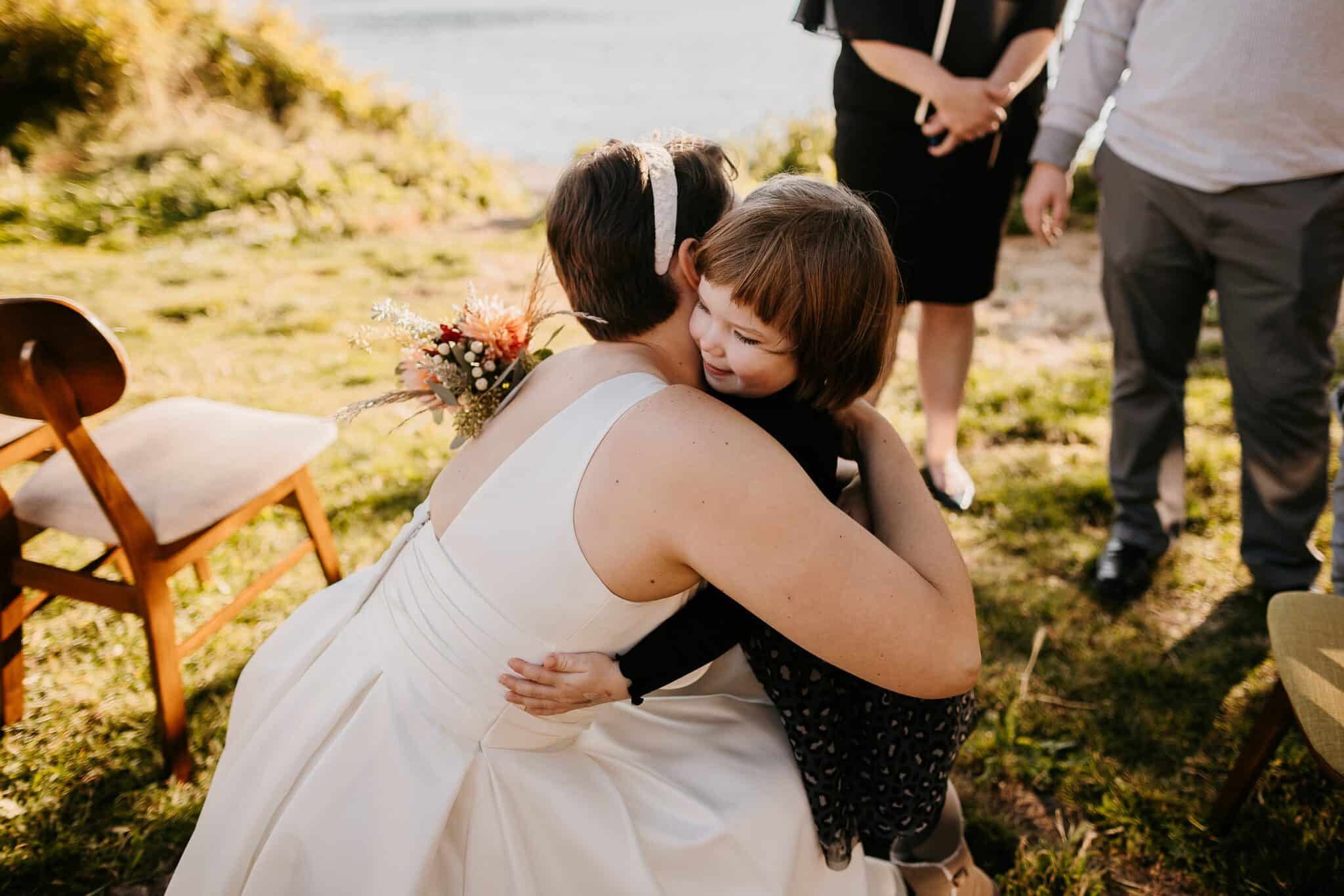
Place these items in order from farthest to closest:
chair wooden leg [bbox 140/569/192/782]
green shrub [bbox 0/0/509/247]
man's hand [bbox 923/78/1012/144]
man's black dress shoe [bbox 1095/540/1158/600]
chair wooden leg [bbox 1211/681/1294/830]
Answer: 1. green shrub [bbox 0/0/509/247]
2. man's black dress shoe [bbox 1095/540/1158/600]
3. man's hand [bbox 923/78/1012/144]
4. chair wooden leg [bbox 140/569/192/782]
5. chair wooden leg [bbox 1211/681/1294/830]

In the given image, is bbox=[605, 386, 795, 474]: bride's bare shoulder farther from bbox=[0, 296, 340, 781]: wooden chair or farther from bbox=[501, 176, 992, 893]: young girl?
bbox=[0, 296, 340, 781]: wooden chair

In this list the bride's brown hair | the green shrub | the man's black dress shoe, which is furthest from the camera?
the green shrub

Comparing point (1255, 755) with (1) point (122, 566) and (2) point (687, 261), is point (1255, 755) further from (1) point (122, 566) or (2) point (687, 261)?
(1) point (122, 566)

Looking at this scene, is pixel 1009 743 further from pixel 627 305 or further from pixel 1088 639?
pixel 627 305

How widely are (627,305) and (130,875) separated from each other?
5.79 ft

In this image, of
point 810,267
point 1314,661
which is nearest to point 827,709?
point 810,267

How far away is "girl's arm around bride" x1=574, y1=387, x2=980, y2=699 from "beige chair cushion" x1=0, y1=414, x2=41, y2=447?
1.88 meters

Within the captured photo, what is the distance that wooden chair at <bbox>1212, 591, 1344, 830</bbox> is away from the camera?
158 cm

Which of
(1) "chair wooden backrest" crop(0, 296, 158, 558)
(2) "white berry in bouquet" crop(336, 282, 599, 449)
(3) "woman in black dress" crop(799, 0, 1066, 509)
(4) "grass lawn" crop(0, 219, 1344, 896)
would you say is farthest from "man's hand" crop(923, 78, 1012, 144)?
(1) "chair wooden backrest" crop(0, 296, 158, 558)

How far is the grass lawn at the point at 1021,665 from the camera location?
2.07 metres

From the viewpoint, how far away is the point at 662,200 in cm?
143

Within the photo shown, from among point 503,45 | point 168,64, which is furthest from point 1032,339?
point 503,45

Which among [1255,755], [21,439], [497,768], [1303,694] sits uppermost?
[21,439]

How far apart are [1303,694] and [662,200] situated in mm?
1481
